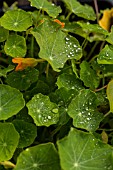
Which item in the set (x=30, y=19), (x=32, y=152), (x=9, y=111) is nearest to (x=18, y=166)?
(x=32, y=152)

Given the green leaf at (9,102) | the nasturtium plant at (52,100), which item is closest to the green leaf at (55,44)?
the nasturtium plant at (52,100)

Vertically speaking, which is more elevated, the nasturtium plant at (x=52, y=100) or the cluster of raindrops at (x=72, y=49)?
the cluster of raindrops at (x=72, y=49)

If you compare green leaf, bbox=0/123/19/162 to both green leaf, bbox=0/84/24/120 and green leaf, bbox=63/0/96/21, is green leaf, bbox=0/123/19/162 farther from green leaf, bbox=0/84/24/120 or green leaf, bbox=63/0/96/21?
green leaf, bbox=63/0/96/21

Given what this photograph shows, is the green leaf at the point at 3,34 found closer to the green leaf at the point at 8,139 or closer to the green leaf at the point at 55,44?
the green leaf at the point at 55,44

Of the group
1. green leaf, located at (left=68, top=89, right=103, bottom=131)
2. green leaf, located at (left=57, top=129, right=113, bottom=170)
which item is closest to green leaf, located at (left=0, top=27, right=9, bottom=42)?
green leaf, located at (left=68, top=89, right=103, bottom=131)

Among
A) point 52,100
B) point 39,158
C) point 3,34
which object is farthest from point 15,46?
point 39,158

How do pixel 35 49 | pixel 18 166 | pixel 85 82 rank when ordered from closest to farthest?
pixel 18 166
pixel 85 82
pixel 35 49

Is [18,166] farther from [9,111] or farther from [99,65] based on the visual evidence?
[99,65]
